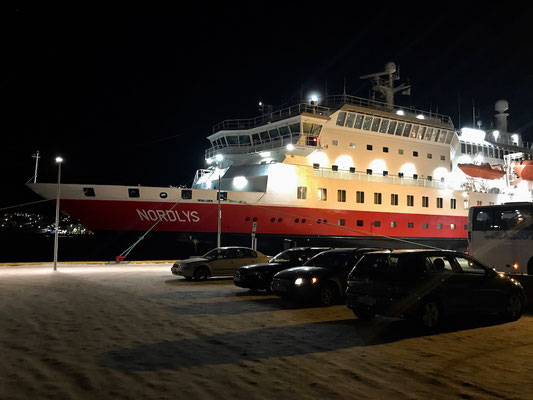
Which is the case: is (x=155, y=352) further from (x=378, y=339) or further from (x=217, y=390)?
(x=378, y=339)

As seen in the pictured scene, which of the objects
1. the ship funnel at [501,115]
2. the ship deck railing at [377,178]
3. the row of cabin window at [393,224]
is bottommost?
the row of cabin window at [393,224]

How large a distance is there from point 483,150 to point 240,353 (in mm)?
37958

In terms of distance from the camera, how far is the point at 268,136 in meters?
28.9

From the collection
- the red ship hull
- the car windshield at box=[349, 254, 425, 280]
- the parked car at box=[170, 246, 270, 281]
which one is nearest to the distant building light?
the red ship hull

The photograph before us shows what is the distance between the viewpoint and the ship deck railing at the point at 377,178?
28005 mm

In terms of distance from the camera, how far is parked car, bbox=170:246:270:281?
49.0ft

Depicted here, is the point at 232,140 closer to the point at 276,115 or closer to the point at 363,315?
the point at 276,115

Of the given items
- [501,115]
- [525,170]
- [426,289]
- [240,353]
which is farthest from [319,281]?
[501,115]

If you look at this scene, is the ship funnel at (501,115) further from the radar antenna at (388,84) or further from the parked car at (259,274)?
the parked car at (259,274)

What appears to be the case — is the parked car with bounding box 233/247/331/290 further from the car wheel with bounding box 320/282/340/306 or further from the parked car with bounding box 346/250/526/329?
the parked car with bounding box 346/250/526/329

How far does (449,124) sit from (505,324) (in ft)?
94.1

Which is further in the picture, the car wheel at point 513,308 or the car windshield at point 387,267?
the car wheel at point 513,308

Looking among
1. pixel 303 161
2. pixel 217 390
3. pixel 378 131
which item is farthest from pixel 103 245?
pixel 217 390

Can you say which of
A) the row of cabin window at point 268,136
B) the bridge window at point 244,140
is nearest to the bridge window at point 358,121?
the row of cabin window at point 268,136
